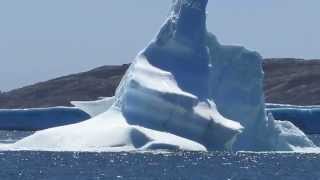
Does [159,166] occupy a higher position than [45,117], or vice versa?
[159,166]

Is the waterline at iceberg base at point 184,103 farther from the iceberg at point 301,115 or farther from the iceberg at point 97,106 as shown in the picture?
the iceberg at point 301,115

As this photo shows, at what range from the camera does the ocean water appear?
121 ft

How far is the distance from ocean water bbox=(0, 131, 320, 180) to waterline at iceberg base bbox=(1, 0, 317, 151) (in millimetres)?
526

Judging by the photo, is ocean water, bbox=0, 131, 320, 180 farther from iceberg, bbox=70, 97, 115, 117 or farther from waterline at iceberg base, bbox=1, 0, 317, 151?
iceberg, bbox=70, 97, 115, 117

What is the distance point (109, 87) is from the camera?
111 meters

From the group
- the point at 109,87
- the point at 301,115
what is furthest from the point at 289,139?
the point at 109,87

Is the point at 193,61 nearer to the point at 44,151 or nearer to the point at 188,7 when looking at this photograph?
the point at 188,7

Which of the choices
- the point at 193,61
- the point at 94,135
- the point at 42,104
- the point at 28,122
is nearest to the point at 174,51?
the point at 193,61

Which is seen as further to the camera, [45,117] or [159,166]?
[45,117]

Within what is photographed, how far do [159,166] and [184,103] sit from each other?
2181 millimetres

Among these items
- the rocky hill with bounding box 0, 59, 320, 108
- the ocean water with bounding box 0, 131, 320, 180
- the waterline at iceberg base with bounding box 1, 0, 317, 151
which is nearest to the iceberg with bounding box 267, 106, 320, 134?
the ocean water with bounding box 0, 131, 320, 180

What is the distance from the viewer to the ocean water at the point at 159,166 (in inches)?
1453

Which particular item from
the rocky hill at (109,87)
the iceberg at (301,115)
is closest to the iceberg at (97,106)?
the iceberg at (301,115)

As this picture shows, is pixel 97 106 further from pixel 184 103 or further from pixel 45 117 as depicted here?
pixel 45 117
